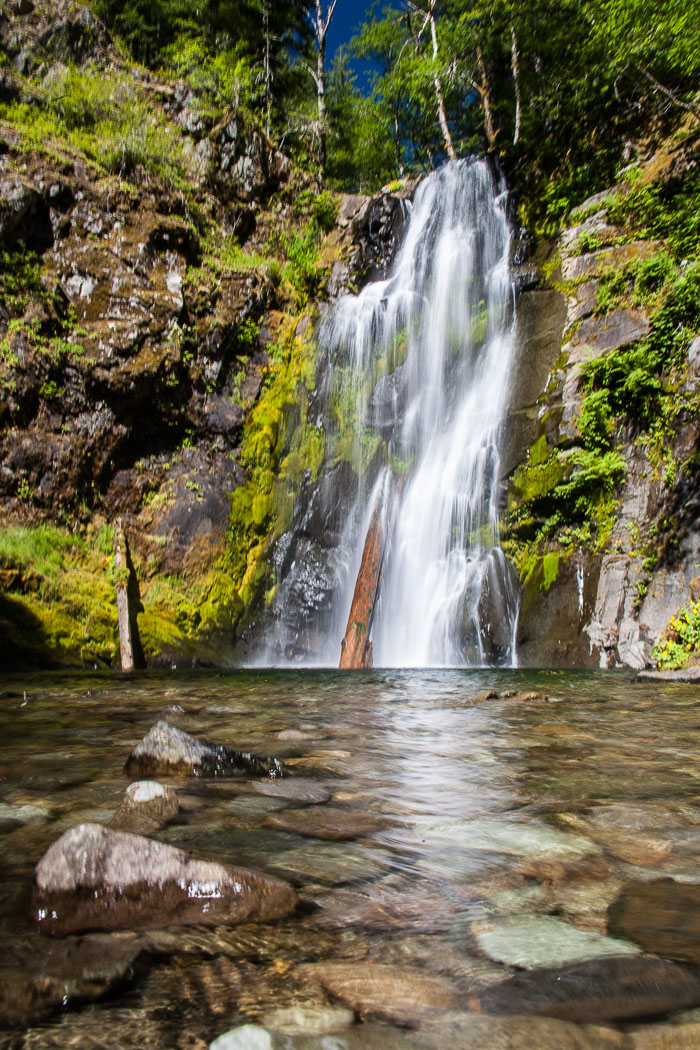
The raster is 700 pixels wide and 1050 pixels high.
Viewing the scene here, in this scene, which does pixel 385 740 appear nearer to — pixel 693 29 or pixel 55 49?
pixel 693 29

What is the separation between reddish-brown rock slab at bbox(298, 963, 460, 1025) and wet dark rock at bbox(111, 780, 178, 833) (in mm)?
968

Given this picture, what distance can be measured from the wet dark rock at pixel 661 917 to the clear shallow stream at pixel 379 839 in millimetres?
50

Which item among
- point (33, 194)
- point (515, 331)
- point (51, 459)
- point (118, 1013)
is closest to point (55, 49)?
point (33, 194)

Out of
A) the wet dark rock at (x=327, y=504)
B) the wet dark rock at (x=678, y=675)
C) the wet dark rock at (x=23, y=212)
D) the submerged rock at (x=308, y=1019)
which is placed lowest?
the submerged rock at (x=308, y=1019)

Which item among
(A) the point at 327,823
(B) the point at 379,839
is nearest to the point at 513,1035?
(B) the point at 379,839

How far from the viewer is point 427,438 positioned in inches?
506

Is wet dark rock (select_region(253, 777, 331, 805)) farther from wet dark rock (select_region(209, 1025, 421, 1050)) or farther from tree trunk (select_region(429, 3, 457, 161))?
tree trunk (select_region(429, 3, 457, 161))

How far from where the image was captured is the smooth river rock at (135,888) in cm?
124

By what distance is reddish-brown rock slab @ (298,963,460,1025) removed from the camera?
972 millimetres

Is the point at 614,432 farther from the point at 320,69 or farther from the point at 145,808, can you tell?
the point at 320,69

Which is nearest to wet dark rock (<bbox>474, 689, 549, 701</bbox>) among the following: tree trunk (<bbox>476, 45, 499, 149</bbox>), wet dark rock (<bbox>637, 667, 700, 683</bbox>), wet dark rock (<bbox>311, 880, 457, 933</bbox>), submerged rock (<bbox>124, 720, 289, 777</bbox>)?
wet dark rock (<bbox>637, 667, 700, 683</bbox>)

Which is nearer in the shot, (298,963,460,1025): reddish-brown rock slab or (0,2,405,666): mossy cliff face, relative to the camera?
(298,963,460,1025): reddish-brown rock slab

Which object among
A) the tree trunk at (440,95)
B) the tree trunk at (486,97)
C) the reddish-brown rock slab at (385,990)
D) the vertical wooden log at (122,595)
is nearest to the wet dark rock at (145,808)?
the reddish-brown rock slab at (385,990)

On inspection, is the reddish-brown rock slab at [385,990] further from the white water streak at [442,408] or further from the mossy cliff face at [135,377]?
the mossy cliff face at [135,377]
